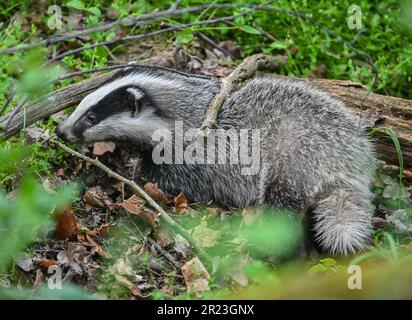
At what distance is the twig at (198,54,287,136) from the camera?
559 cm

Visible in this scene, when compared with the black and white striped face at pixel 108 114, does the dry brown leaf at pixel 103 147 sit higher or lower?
lower

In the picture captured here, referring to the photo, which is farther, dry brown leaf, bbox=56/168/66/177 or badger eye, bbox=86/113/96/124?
dry brown leaf, bbox=56/168/66/177

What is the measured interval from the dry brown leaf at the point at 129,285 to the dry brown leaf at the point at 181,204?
114 cm

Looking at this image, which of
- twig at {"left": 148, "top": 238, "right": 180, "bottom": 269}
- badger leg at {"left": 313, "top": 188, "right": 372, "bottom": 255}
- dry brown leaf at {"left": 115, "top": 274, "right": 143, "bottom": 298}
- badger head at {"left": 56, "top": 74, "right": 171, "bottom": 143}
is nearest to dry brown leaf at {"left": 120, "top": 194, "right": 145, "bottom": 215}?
twig at {"left": 148, "top": 238, "right": 180, "bottom": 269}

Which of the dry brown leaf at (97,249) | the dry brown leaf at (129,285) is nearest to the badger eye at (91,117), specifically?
the dry brown leaf at (97,249)

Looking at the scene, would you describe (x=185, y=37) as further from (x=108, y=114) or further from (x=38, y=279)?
(x=38, y=279)

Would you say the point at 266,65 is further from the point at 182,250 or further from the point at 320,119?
the point at 182,250

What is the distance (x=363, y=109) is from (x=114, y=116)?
2229 millimetres

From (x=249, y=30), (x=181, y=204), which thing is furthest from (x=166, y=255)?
(x=249, y=30)

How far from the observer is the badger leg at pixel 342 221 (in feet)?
15.8

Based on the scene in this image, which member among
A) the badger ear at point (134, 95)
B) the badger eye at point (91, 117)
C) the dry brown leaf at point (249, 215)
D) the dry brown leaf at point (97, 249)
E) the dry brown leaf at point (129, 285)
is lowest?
the dry brown leaf at point (129, 285)

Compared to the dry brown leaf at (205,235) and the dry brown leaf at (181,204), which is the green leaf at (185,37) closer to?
the dry brown leaf at (181,204)

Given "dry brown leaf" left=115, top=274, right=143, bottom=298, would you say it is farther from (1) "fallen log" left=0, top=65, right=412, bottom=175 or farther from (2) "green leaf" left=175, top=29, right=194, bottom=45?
(2) "green leaf" left=175, top=29, right=194, bottom=45
